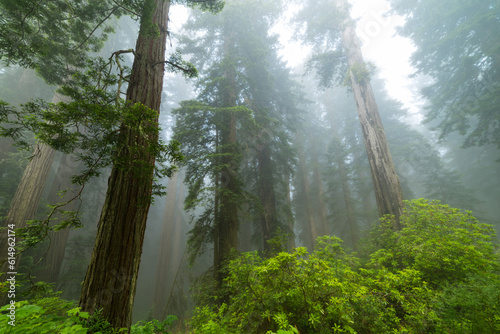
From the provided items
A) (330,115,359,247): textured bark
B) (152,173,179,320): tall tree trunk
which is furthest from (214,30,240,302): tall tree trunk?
(152,173,179,320): tall tree trunk

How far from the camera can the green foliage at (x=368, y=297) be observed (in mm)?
2562

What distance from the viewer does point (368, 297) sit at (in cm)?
286

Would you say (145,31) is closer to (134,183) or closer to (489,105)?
(134,183)

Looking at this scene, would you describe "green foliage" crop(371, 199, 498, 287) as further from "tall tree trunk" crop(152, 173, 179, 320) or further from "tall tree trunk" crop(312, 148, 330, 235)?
"tall tree trunk" crop(152, 173, 179, 320)

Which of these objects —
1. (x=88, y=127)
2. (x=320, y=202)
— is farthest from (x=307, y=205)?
(x=88, y=127)

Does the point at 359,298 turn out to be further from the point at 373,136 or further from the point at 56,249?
the point at 56,249

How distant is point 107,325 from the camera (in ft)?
7.17

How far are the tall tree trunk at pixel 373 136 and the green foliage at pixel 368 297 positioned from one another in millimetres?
2504

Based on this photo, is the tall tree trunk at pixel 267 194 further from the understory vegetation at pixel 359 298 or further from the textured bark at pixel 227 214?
the understory vegetation at pixel 359 298

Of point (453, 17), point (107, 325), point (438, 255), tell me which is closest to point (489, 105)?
point (453, 17)

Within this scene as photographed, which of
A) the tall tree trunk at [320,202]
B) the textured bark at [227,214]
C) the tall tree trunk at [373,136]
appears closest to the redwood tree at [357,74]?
the tall tree trunk at [373,136]

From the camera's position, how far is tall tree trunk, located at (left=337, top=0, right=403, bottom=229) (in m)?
6.58

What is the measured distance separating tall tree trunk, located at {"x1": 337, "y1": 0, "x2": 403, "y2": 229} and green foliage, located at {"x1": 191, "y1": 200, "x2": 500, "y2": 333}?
250 centimetres

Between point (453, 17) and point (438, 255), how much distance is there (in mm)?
15726
